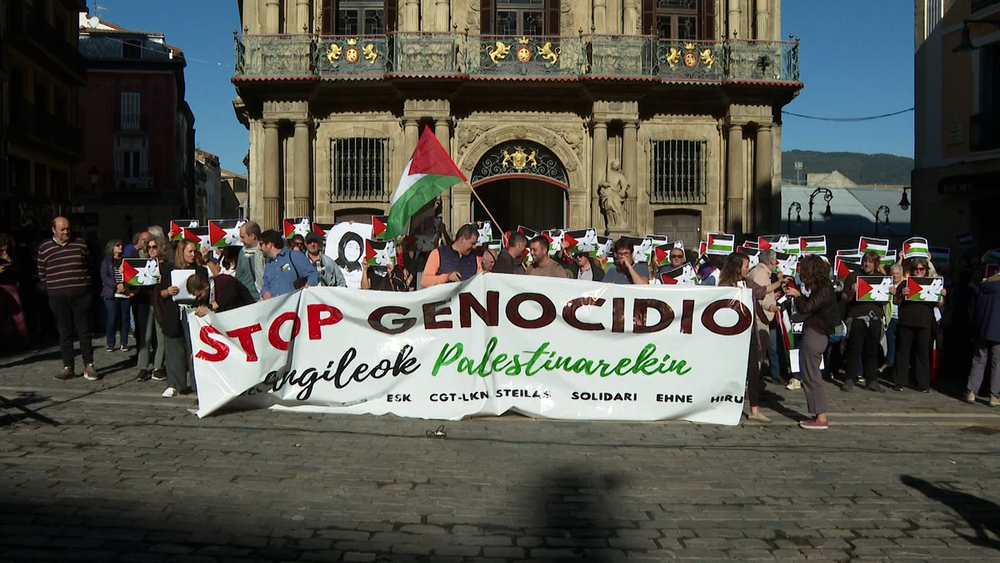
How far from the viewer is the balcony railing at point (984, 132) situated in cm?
2488

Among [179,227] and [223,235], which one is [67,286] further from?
[179,227]

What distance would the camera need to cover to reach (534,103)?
25000 mm

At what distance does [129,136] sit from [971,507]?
5224 centimetres

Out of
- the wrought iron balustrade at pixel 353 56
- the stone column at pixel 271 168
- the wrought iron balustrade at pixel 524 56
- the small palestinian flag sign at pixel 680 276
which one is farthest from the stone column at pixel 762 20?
the small palestinian flag sign at pixel 680 276

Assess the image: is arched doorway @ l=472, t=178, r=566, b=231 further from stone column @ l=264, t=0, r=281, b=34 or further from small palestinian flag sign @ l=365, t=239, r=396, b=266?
small palestinian flag sign @ l=365, t=239, r=396, b=266

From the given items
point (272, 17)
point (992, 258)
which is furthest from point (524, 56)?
point (992, 258)

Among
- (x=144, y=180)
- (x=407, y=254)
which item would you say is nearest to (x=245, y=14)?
(x=407, y=254)

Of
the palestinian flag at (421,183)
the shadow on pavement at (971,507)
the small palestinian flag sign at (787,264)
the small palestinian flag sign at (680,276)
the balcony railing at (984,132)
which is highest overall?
the balcony railing at (984,132)

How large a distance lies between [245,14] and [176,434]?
773 inches

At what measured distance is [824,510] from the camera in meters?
6.25

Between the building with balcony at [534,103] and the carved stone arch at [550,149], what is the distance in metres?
0.04

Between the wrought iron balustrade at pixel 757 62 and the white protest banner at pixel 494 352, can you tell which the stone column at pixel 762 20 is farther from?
the white protest banner at pixel 494 352

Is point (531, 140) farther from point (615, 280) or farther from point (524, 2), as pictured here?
point (615, 280)

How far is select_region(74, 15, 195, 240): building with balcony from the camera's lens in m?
50.8
